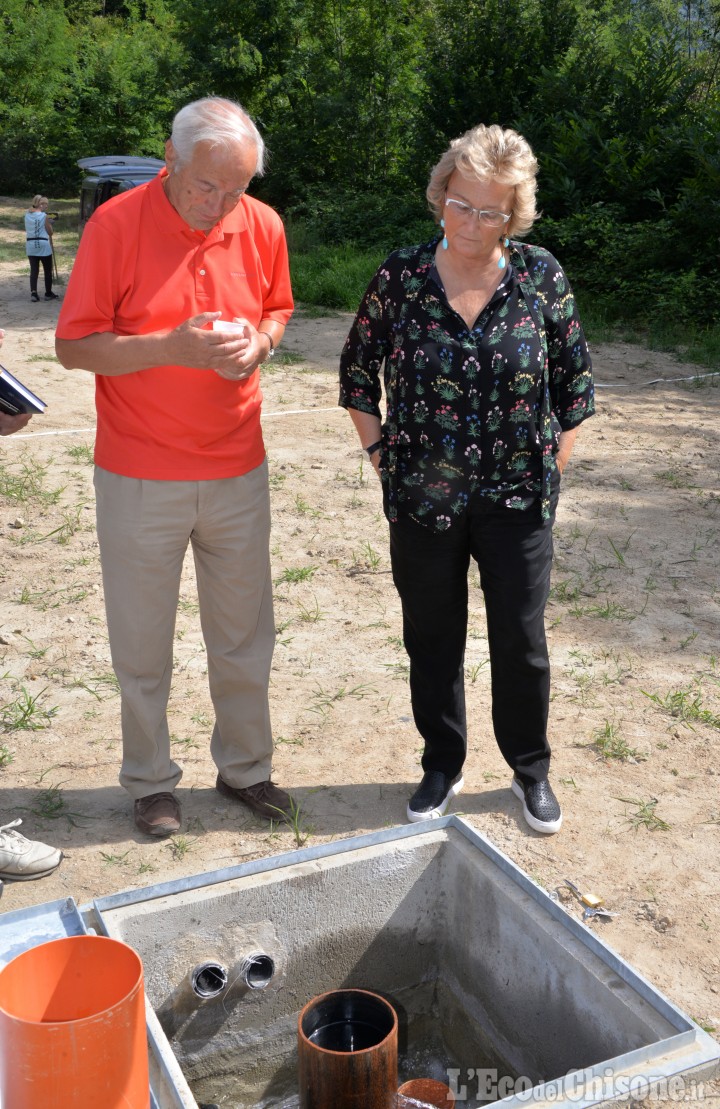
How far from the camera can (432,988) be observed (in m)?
2.92

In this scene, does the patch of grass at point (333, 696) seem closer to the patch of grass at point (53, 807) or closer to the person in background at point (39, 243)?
the patch of grass at point (53, 807)

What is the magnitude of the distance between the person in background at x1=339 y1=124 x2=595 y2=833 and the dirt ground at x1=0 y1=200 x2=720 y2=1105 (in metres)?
0.57

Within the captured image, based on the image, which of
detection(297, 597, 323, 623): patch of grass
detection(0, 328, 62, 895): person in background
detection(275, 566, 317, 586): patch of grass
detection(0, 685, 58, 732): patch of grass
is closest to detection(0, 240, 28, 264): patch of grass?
detection(275, 566, 317, 586): patch of grass

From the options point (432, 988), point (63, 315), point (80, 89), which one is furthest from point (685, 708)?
point (80, 89)

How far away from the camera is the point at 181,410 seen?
Result: 3.00 m

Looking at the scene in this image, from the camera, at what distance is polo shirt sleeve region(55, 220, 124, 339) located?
2.84m

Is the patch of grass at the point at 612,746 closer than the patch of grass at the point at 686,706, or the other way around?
the patch of grass at the point at 612,746

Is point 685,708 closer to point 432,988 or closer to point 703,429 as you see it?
point 432,988

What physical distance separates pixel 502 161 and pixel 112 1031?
2.21m

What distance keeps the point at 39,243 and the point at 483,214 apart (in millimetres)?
12606

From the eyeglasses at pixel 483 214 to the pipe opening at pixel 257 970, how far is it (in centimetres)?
195

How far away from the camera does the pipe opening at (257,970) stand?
8.61ft

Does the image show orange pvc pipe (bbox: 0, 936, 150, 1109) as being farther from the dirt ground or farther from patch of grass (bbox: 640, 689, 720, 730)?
patch of grass (bbox: 640, 689, 720, 730)

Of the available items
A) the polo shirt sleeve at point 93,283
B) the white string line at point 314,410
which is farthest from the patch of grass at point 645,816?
the white string line at point 314,410
